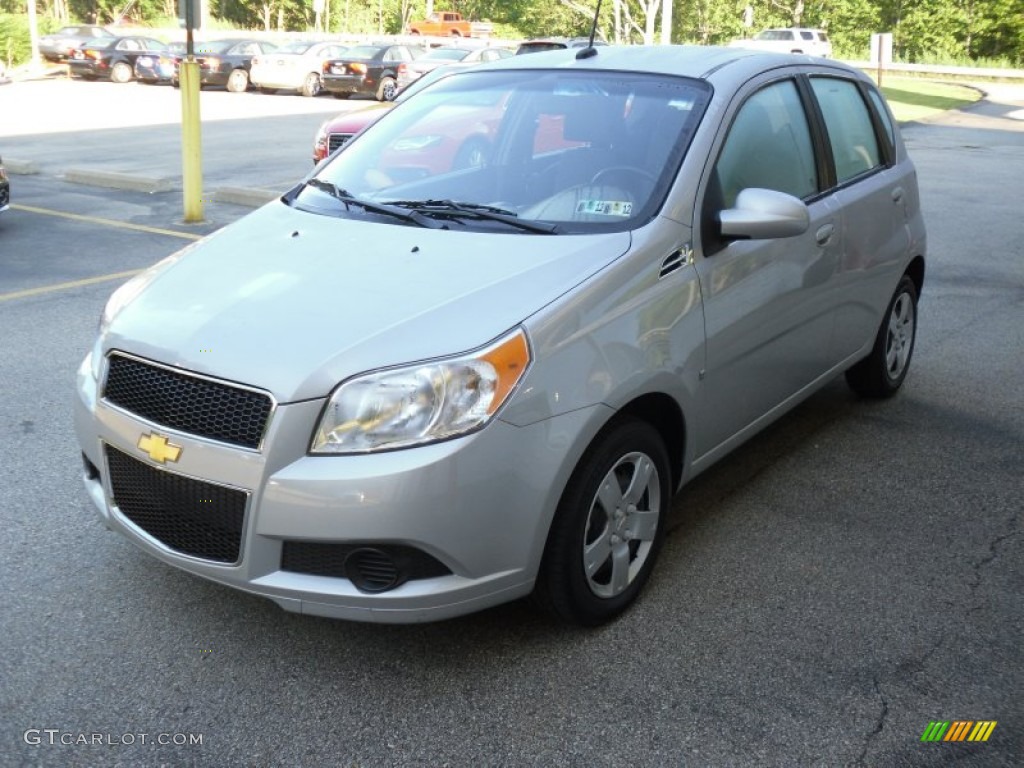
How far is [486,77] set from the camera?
184 inches

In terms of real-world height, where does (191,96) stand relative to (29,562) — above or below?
above

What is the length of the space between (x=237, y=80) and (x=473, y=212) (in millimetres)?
28736

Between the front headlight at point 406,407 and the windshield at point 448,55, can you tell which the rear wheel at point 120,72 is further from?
the front headlight at point 406,407

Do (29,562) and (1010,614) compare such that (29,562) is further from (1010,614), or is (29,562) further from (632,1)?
(632,1)

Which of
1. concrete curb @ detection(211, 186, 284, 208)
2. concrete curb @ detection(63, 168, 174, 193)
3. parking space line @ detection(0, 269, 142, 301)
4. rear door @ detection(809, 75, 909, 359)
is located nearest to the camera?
rear door @ detection(809, 75, 909, 359)

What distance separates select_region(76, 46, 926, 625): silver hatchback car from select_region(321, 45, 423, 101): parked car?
960 inches

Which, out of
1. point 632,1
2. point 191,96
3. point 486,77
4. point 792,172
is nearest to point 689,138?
point 792,172

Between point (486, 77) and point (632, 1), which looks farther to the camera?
point (632, 1)

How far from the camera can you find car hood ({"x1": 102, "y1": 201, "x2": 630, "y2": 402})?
3012 mm

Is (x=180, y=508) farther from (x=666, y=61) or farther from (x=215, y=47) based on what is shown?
(x=215, y=47)

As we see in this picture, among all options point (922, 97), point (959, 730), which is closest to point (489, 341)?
point (959, 730)

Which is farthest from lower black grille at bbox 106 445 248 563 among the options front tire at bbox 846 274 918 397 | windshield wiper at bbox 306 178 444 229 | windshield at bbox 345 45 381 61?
windshield at bbox 345 45 381 61

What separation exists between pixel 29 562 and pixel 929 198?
39.1 ft

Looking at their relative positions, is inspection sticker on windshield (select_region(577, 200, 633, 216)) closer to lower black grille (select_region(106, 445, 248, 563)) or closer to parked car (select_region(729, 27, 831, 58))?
lower black grille (select_region(106, 445, 248, 563))
